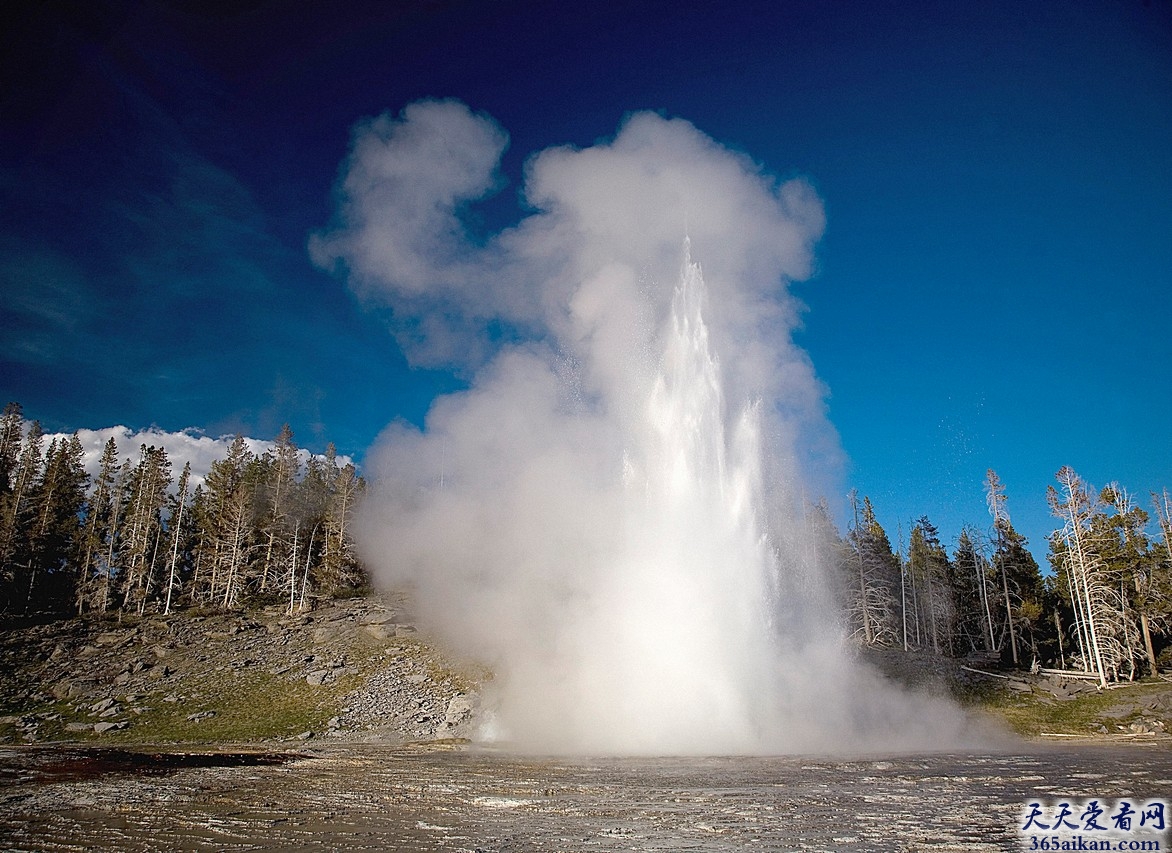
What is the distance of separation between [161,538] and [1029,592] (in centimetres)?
7026

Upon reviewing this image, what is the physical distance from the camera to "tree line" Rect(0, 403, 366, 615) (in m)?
49.8

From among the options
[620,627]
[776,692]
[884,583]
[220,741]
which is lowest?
[220,741]

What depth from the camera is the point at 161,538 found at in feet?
189

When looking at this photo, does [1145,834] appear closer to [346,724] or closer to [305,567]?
[346,724]

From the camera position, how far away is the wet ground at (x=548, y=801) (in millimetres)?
9133

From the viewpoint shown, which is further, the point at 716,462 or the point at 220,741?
the point at 716,462

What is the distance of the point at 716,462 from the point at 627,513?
4.25 m

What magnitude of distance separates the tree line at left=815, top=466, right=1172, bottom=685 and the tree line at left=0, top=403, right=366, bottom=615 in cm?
4032

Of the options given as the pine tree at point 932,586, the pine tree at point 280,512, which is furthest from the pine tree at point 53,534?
the pine tree at point 932,586

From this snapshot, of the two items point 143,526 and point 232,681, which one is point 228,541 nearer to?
point 143,526

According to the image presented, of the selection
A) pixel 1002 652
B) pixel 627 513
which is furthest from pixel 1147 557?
pixel 627 513

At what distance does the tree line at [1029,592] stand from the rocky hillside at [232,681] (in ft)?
113

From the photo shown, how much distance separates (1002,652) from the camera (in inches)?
2056

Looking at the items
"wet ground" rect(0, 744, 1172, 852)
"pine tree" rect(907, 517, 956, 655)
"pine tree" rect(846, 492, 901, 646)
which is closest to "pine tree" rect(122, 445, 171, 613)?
"wet ground" rect(0, 744, 1172, 852)
